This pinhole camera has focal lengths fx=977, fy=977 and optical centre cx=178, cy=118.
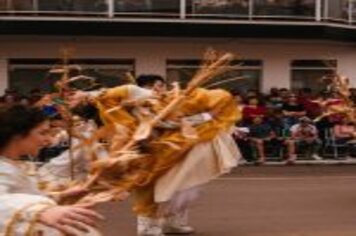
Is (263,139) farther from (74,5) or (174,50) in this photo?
(74,5)

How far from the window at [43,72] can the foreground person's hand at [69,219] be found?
19546 mm

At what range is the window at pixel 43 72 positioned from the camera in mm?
22828

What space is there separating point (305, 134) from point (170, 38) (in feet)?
20.1

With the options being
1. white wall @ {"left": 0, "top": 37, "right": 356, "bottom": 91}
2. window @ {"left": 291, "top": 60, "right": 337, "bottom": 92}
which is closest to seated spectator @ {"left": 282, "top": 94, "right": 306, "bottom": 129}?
white wall @ {"left": 0, "top": 37, "right": 356, "bottom": 91}

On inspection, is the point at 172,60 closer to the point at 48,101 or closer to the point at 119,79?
the point at 119,79

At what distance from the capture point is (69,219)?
3117mm

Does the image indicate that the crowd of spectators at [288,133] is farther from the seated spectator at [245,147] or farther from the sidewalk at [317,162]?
the sidewalk at [317,162]

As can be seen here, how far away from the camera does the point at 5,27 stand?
22141 mm

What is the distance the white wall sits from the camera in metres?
22.9

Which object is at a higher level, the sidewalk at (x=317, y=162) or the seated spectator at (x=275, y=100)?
the seated spectator at (x=275, y=100)

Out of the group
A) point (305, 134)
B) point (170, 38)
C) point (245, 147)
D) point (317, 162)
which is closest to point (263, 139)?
point (245, 147)

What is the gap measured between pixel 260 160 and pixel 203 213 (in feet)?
22.7

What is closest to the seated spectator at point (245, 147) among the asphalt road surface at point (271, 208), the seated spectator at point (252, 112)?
the seated spectator at point (252, 112)

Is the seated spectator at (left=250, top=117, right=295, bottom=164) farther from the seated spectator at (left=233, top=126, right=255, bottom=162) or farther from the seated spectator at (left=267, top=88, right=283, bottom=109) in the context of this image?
A: the seated spectator at (left=267, top=88, right=283, bottom=109)
